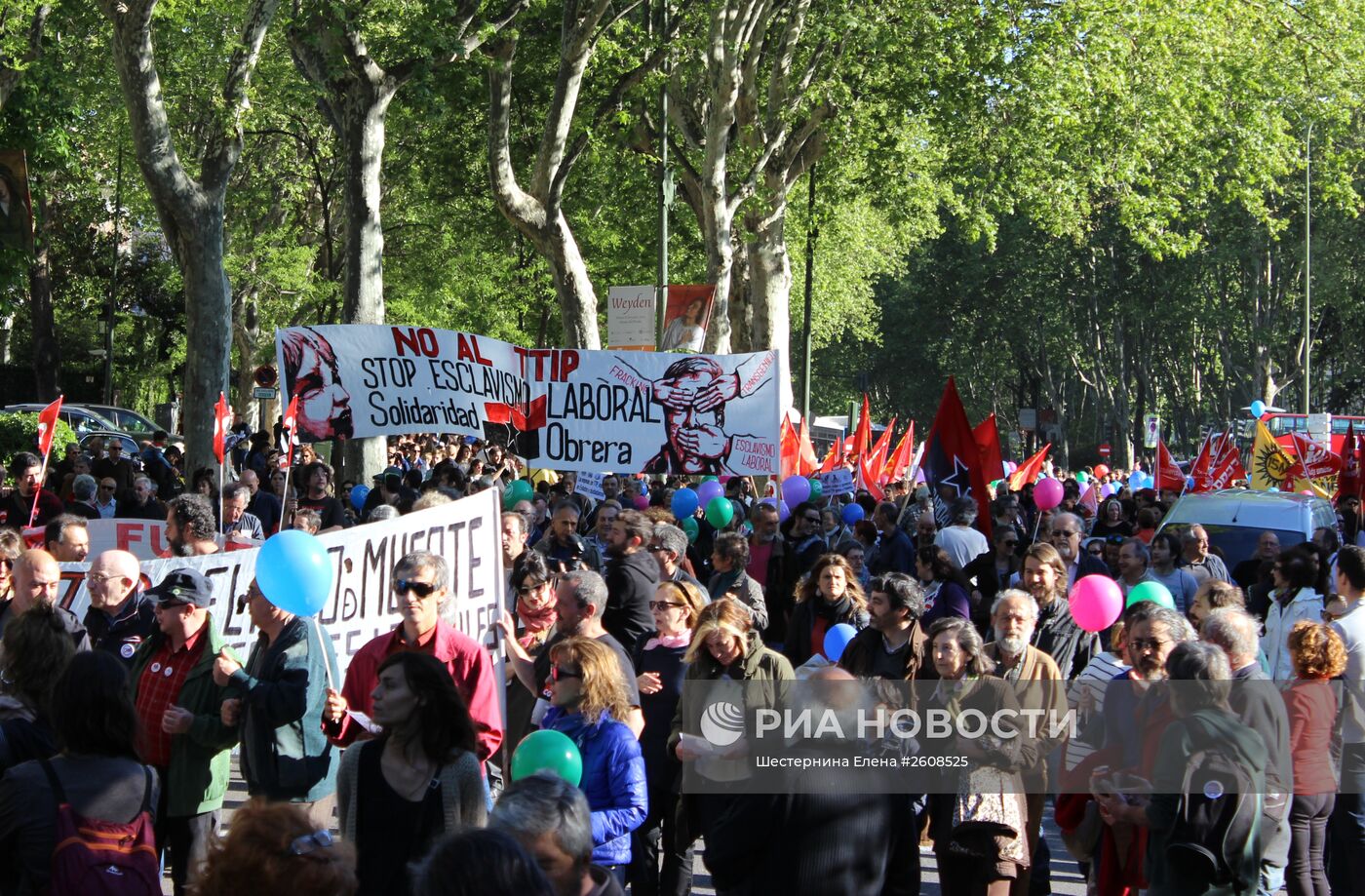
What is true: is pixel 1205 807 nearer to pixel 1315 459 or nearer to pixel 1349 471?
pixel 1349 471

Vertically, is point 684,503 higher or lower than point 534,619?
higher

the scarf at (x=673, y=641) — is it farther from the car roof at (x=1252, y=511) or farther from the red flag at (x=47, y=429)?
the car roof at (x=1252, y=511)

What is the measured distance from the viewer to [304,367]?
12086 millimetres

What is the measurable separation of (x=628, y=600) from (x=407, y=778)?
12.4ft

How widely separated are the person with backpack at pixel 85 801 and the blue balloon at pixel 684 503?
982cm

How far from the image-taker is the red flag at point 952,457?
1277 centimetres

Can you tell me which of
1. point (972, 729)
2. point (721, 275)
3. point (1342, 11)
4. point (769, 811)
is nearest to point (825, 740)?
point (769, 811)

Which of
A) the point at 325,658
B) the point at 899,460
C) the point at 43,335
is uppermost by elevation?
the point at 43,335

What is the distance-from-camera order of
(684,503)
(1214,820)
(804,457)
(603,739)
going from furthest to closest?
(804,457) → (684,503) → (603,739) → (1214,820)

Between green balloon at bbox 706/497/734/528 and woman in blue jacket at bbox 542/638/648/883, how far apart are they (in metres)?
8.19

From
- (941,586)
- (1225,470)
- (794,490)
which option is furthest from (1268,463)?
→ (941,586)

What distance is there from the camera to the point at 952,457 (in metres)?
12.9

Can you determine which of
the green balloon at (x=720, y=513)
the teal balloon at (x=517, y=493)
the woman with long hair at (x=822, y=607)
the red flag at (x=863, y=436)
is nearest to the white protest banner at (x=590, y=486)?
the teal balloon at (x=517, y=493)

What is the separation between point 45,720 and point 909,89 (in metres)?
21.8
